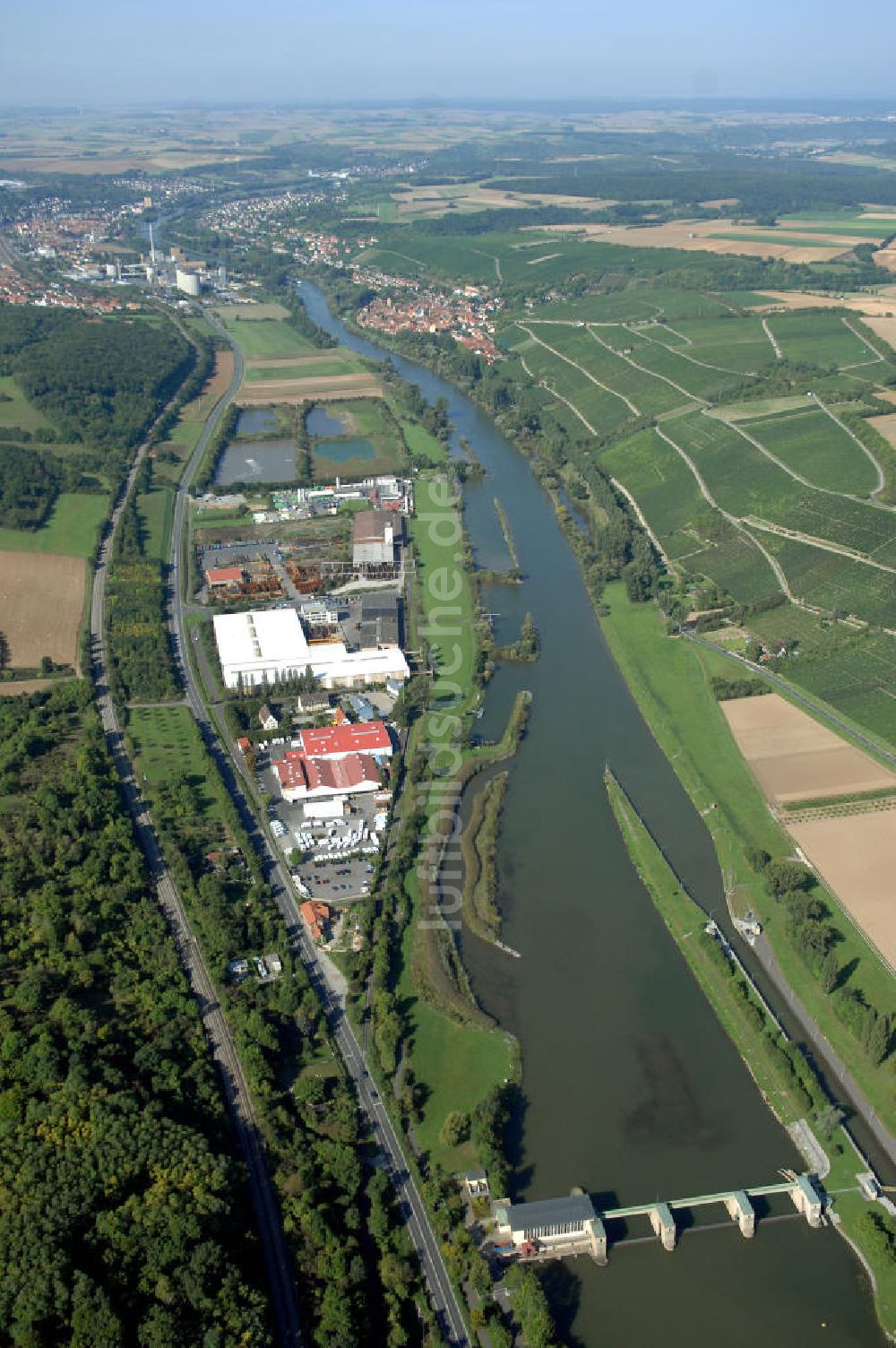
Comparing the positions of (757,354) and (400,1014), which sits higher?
(757,354)

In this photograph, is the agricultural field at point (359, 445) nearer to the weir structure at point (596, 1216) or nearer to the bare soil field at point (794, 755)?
the bare soil field at point (794, 755)

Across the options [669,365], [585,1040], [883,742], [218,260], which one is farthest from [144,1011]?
[218,260]

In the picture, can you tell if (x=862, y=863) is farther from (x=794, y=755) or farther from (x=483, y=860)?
(x=483, y=860)

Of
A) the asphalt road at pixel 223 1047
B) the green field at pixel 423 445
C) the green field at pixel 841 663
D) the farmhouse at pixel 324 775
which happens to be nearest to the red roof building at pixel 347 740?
the farmhouse at pixel 324 775

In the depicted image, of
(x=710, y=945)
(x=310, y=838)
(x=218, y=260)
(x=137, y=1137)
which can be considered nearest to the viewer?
(x=137, y=1137)

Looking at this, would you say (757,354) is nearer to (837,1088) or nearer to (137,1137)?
(837,1088)

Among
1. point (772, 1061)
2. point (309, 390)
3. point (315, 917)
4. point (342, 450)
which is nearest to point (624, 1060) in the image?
point (772, 1061)
